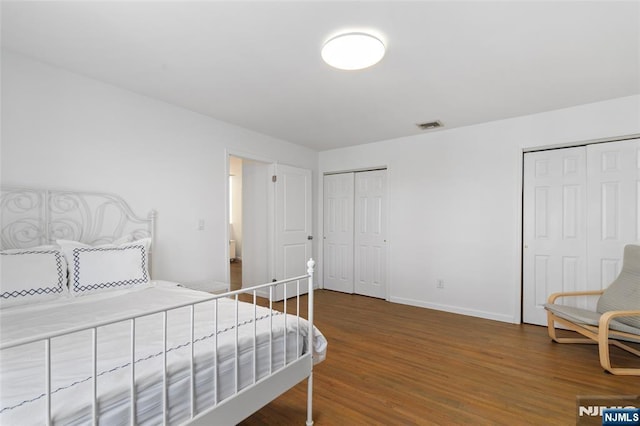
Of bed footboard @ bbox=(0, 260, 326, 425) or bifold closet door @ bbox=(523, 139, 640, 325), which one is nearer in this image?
bed footboard @ bbox=(0, 260, 326, 425)

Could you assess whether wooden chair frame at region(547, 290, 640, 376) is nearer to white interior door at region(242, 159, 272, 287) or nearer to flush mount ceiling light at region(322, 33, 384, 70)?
flush mount ceiling light at region(322, 33, 384, 70)

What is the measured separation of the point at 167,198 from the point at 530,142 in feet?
13.5

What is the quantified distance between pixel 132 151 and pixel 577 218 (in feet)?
15.4

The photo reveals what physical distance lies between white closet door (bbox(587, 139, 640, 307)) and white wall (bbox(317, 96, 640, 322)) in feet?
0.74

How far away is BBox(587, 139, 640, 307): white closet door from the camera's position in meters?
2.95

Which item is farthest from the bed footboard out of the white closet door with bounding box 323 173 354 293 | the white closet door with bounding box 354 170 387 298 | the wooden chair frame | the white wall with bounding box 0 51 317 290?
the white closet door with bounding box 323 173 354 293

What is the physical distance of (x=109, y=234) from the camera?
2.63 m

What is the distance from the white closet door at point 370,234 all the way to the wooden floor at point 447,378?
50.2 inches

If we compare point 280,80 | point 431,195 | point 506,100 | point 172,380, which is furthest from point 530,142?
point 172,380

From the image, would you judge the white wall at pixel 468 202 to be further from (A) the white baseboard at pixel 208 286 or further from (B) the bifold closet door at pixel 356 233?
(A) the white baseboard at pixel 208 286

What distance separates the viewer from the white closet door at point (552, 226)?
3.22m

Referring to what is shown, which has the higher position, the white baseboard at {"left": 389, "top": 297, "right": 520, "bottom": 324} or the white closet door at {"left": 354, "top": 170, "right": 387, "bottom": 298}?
the white closet door at {"left": 354, "top": 170, "right": 387, "bottom": 298}

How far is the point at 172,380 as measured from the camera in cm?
117

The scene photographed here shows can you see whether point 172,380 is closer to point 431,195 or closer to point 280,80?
point 280,80
